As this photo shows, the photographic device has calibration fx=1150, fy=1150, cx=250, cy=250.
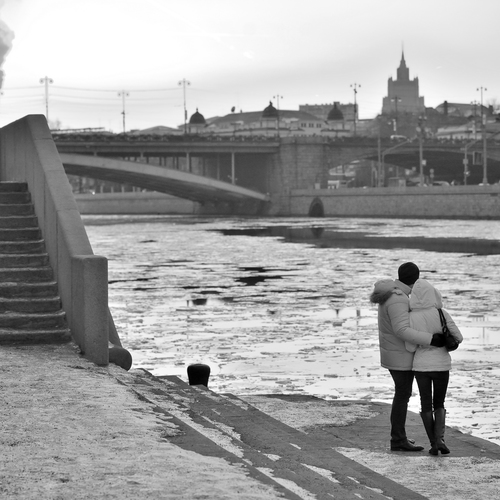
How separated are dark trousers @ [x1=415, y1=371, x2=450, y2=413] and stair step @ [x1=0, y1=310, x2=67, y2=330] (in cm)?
440

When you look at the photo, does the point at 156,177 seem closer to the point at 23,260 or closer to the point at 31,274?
the point at 23,260

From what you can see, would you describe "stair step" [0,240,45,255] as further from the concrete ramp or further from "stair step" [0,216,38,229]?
the concrete ramp

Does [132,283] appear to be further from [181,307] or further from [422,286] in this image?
[422,286]

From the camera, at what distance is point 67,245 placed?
10547mm

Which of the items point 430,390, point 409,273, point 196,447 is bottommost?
point 196,447

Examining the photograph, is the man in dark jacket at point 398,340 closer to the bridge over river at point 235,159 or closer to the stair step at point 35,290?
the stair step at point 35,290

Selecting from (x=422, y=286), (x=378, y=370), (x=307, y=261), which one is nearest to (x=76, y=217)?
(x=378, y=370)

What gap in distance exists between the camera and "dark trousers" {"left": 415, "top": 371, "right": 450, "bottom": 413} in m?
7.35

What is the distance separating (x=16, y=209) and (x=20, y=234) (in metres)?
0.78

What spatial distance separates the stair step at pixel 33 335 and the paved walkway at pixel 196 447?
79 centimetres

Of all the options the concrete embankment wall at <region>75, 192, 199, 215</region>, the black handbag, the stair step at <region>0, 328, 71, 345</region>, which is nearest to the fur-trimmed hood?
the black handbag

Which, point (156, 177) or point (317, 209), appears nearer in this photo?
point (156, 177)

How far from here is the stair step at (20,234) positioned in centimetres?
1245

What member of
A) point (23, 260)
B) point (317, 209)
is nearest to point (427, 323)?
point (23, 260)
